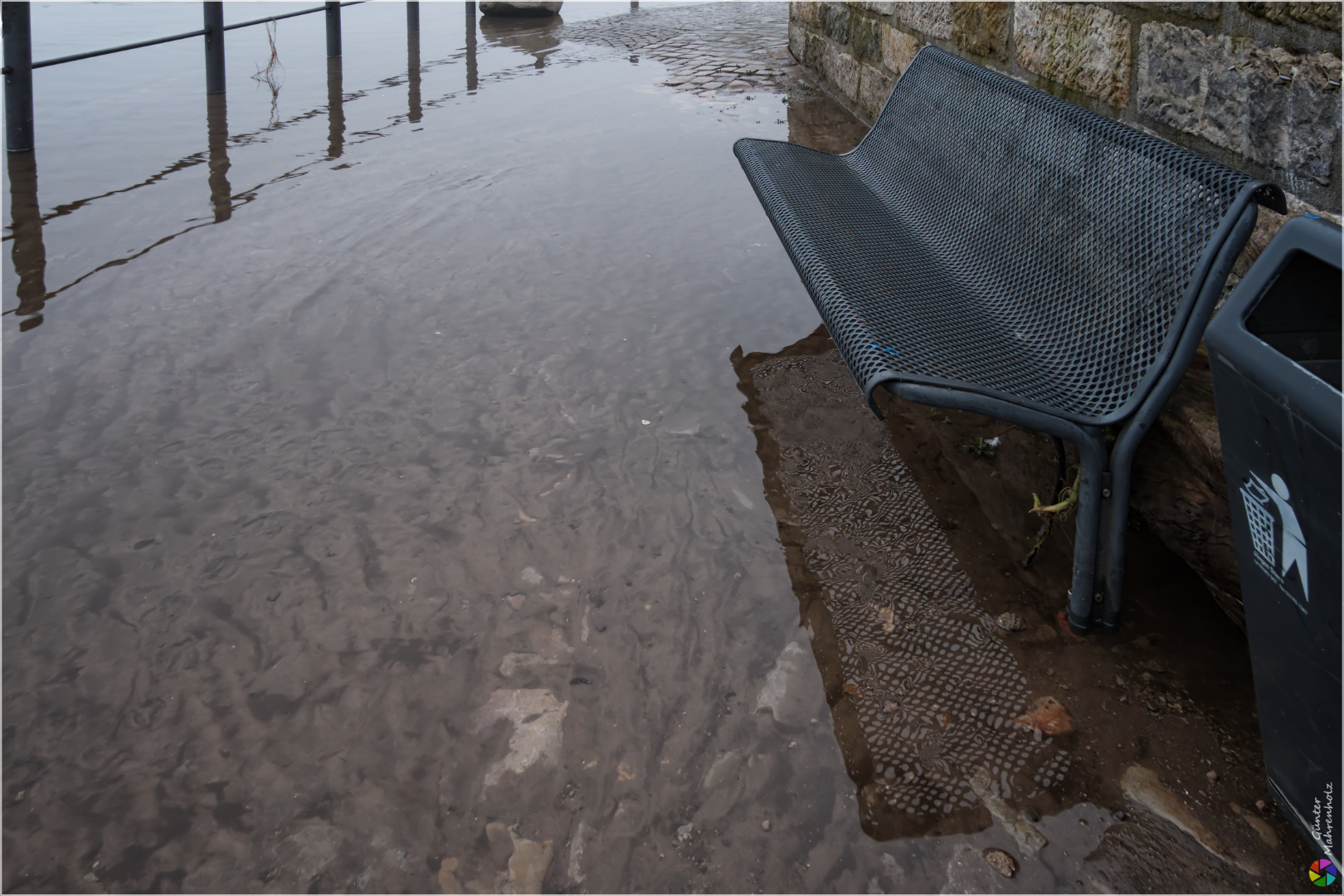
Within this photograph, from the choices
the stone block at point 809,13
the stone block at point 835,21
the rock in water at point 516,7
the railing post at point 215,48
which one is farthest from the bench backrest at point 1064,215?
the rock in water at point 516,7

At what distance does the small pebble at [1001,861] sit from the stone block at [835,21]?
218 inches

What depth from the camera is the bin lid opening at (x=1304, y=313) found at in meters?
1.23

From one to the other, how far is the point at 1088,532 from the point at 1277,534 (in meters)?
0.60

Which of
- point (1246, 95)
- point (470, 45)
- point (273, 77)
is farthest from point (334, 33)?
point (1246, 95)

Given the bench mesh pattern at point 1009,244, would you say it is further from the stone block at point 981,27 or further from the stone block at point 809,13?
the stone block at point 809,13

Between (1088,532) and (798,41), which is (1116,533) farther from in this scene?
(798,41)

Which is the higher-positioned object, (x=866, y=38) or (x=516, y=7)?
(x=516, y=7)

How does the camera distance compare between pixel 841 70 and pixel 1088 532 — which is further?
pixel 841 70

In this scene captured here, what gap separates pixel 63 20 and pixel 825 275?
12014 mm

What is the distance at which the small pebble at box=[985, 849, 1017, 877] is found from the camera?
149 cm

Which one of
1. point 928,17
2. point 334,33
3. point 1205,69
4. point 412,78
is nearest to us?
point 1205,69

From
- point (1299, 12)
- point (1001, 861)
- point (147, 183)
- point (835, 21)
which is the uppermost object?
point (835, 21)

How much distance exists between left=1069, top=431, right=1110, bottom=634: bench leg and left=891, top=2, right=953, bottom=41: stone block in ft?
9.70

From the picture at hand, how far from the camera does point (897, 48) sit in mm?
4863
